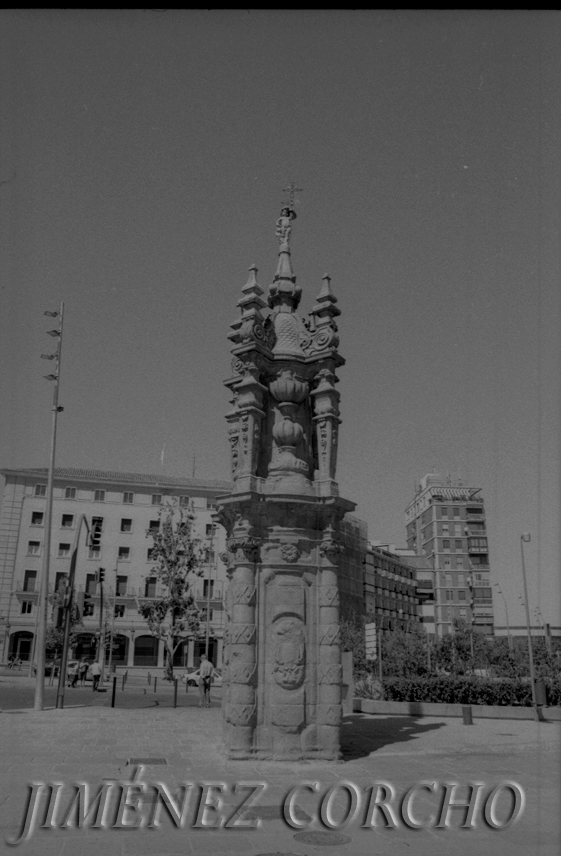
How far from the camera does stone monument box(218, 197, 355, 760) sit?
13461 mm

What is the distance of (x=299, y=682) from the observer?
13547 mm

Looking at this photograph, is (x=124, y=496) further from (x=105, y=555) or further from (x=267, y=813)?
(x=267, y=813)

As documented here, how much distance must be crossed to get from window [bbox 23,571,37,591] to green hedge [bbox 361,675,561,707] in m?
40.5

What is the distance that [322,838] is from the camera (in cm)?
815

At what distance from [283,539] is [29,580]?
5014 cm

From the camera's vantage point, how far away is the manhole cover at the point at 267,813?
8969 mm

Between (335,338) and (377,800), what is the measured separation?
358 inches

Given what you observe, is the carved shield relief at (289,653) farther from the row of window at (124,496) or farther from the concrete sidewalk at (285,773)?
the row of window at (124,496)

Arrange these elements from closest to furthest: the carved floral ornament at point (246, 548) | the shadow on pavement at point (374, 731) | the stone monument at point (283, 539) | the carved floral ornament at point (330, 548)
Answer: the stone monument at point (283, 539), the carved floral ornament at point (246, 548), the carved floral ornament at point (330, 548), the shadow on pavement at point (374, 731)

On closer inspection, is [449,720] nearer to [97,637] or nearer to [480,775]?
[480,775]

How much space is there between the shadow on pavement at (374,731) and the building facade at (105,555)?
114 ft

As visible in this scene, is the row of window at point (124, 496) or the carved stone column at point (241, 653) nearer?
the carved stone column at point (241, 653)

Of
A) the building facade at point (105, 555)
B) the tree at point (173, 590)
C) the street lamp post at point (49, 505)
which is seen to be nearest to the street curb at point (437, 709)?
the street lamp post at point (49, 505)

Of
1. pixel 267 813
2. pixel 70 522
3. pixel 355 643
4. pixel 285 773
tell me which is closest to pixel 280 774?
pixel 285 773
